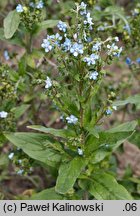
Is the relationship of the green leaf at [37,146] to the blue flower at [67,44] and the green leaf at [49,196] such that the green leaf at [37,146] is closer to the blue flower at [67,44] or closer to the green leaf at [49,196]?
the green leaf at [49,196]

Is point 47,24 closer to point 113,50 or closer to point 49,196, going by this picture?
point 113,50

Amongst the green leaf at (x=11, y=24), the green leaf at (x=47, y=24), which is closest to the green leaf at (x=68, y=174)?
the green leaf at (x=11, y=24)

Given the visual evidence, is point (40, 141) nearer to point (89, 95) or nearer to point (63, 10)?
point (89, 95)

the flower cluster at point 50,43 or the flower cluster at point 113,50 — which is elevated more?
the flower cluster at point 50,43

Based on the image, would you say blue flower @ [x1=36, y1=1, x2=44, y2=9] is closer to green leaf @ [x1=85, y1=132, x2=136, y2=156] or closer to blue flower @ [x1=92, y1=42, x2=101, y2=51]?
blue flower @ [x1=92, y1=42, x2=101, y2=51]

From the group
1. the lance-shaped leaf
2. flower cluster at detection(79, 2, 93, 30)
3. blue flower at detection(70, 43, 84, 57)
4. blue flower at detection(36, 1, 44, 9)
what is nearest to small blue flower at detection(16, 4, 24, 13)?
blue flower at detection(36, 1, 44, 9)

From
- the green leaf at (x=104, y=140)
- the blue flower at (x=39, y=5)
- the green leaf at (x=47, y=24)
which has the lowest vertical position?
the green leaf at (x=104, y=140)
